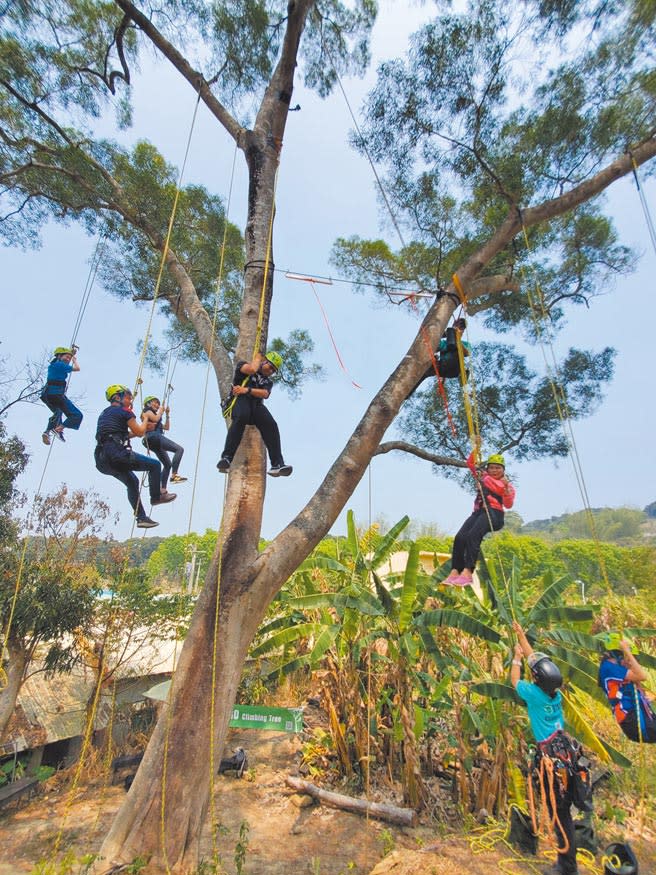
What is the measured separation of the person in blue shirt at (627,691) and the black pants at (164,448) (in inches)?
177

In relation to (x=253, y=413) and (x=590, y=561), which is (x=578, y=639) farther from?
(x=590, y=561)

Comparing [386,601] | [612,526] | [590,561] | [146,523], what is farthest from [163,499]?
[612,526]

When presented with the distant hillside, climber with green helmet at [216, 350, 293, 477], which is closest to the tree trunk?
climber with green helmet at [216, 350, 293, 477]

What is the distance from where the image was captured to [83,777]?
5867 mm

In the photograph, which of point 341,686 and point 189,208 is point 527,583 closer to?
point 341,686

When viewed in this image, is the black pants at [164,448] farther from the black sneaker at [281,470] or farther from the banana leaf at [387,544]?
the banana leaf at [387,544]

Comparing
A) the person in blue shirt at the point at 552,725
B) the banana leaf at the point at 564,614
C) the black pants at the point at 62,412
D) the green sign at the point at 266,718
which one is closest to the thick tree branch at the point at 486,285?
the banana leaf at the point at 564,614

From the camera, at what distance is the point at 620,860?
3135mm

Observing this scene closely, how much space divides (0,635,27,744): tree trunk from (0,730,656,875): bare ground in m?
1.17

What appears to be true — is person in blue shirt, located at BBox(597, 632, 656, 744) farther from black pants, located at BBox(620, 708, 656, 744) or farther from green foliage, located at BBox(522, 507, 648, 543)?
green foliage, located at BBox(522, 507, 648, 543)

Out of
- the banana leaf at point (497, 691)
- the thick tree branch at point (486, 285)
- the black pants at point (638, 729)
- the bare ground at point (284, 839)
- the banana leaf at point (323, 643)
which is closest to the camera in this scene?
the black pants at point (638, 729)

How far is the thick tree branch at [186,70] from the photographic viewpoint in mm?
5262

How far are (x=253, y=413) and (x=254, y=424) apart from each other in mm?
109

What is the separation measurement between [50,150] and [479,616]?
7.78m
